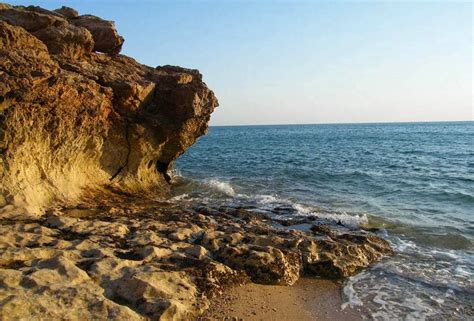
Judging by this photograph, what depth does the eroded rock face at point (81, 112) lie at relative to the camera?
11.9 meters

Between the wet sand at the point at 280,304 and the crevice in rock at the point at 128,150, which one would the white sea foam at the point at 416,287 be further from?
the crevice in rock at the point at 128,150

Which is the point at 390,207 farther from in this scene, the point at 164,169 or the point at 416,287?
the point at 164,169

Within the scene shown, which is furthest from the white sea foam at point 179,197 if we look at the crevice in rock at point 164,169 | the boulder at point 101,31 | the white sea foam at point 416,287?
the white sea foam at point 416,287

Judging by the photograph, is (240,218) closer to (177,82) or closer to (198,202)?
(198,202)

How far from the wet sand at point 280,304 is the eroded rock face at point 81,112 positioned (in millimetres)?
6772

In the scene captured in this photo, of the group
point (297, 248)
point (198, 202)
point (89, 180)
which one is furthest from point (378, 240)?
point (89, 180)

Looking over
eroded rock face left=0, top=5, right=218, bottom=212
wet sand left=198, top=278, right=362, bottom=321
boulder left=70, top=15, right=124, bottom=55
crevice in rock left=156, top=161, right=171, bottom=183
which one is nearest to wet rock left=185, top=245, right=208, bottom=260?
wet sand left=198, top=278, right=362, bottom=321

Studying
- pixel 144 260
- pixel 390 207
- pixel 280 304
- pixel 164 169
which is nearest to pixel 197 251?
pixel 144 260

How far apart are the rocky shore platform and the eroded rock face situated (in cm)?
5

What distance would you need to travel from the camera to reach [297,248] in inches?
410

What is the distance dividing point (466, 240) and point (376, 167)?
19.4m

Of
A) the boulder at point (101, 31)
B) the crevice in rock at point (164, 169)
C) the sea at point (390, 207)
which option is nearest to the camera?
the sea at point (390, 207)

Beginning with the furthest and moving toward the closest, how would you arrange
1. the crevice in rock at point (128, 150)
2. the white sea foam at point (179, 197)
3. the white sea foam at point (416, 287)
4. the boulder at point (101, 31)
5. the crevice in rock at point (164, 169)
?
the crevice in rock at point (164, 169), the white sea foam at point (179, 197), the boulder at point (101, 31), the crevice in rock at point (128, 150), the white sea foam at point (416, 287)

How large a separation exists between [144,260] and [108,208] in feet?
18.7
